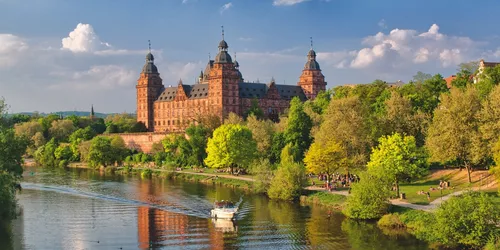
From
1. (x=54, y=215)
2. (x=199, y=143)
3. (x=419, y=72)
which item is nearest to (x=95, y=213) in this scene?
(x=54, y=215)

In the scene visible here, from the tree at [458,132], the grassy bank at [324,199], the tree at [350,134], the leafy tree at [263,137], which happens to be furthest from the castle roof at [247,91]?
the tree at [458,132]

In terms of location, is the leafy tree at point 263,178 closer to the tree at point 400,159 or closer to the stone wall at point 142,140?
the tree at point 400,159

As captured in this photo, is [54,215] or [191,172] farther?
[191,172]

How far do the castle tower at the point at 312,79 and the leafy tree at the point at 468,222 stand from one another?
119m

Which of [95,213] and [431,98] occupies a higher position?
[431,98]

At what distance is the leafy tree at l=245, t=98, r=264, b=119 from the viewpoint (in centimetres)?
13550

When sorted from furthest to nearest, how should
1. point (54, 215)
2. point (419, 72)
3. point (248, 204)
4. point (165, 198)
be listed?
point (419, 72)
point (165, 198)
point (248, 204)
point (54, 215)

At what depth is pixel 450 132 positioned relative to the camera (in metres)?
54.8

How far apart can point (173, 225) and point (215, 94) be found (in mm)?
92688

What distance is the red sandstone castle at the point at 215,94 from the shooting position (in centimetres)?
13988

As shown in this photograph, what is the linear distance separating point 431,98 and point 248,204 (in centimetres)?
3307

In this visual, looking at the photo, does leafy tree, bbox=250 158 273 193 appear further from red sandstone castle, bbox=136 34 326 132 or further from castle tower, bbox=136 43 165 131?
castle tower, bbox=136 43 165 131

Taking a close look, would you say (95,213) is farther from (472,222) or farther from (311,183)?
(472,222)

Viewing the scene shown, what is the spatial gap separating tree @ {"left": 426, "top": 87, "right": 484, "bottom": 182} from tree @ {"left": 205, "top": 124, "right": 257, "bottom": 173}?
3193 cm
